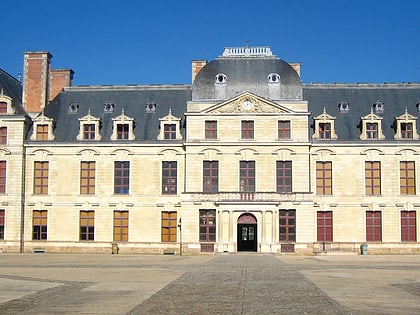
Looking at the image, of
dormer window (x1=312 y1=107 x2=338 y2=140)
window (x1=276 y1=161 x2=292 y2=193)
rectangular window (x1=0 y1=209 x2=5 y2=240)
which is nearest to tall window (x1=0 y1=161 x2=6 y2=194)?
rectangular window (x1=0 y1=209 x2=5 y2=240)

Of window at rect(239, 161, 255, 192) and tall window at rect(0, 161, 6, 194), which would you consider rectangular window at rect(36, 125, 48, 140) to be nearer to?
tall window at rect(0, 161, 6, 194)

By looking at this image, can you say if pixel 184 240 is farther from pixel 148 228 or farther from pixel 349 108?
pixel 349 108

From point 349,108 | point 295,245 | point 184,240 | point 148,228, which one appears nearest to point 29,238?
point 148,228

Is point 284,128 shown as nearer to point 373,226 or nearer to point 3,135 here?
point 373,226

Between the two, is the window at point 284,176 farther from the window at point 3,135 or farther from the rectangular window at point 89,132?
the window at point 3,135

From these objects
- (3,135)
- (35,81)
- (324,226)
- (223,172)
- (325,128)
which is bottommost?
(324,226)

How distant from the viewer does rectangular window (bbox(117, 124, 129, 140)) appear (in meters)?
54.4

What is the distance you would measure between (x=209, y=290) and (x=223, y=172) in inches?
1158

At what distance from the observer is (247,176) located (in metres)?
51.9

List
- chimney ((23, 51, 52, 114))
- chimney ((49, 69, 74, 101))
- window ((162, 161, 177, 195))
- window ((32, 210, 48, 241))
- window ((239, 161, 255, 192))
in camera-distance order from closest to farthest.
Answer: window ((239, 161, 255, 192)) → window ((162, 161, 177, 195)) → window ((32, 210, 48, 241)) → chimney ((23, 51, 52, 114)) → chimney ((49, 69, 74, 101))

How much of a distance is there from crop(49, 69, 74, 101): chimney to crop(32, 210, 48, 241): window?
11167 millimetres

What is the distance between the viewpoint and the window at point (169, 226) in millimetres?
53250

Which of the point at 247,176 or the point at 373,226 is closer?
the point at 247,176

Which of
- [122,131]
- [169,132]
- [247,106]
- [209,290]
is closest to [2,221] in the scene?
[122,131]
